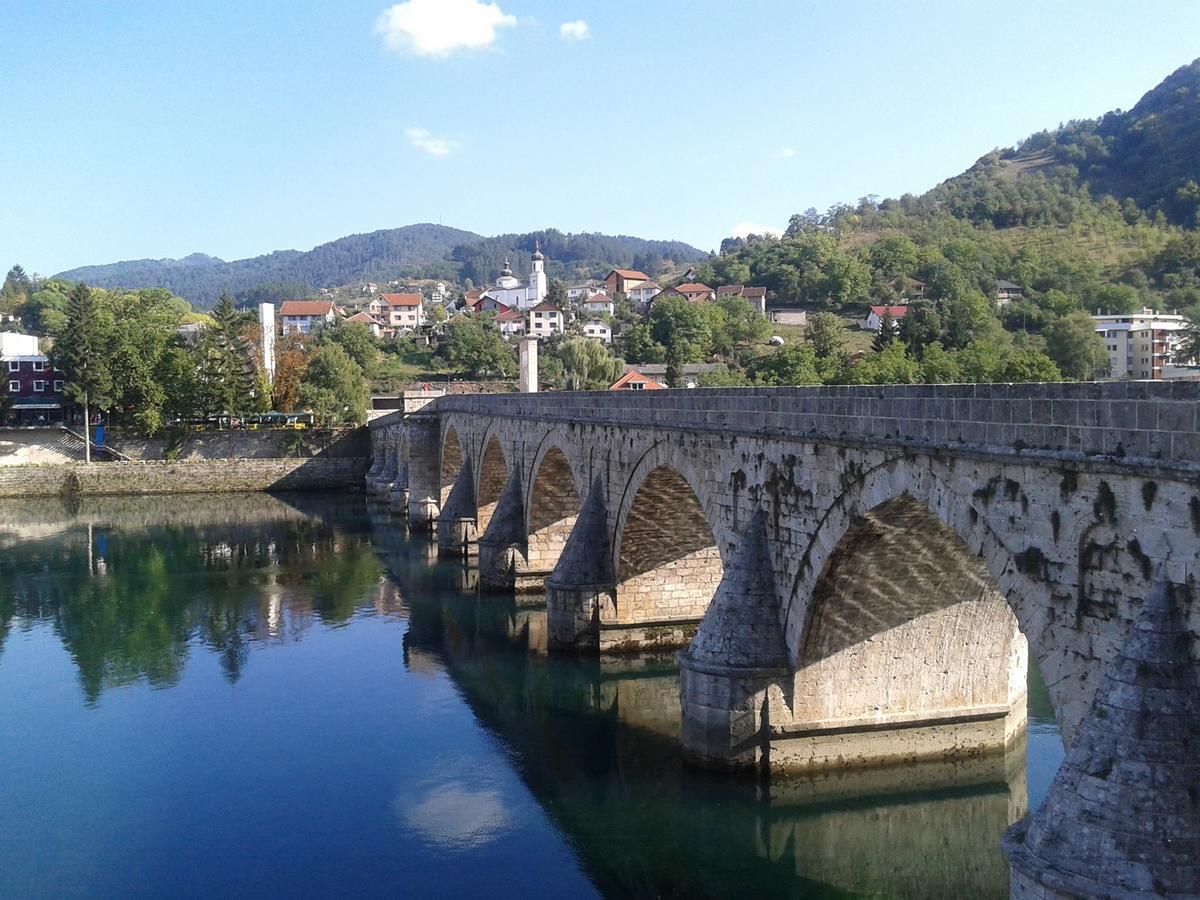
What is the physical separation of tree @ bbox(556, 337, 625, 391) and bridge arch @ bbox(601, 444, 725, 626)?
4166 centimetres

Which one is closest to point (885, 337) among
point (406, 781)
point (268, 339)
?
point (268, 339)

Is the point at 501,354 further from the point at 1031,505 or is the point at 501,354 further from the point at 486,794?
the point at 1031,505

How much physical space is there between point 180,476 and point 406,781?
3876 centimetres

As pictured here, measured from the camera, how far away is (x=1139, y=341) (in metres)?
42.8

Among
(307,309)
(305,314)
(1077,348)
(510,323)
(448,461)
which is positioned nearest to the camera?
(448,461)

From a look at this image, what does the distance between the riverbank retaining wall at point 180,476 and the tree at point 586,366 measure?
14.8m

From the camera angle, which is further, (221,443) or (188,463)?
(221,443)

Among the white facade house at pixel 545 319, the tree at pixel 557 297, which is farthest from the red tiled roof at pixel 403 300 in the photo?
the white facade house at pixel 545 319

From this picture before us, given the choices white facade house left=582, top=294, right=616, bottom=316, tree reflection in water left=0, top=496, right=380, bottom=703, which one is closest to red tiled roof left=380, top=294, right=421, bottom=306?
white facade house left=582, top=294, right=616, bottom=316

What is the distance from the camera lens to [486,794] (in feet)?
44.8

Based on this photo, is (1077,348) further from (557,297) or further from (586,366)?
(557,297)

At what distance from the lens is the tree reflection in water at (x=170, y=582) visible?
71.2ft

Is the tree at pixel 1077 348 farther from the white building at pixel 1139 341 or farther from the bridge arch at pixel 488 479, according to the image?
the bridge arch at pixel 488 479

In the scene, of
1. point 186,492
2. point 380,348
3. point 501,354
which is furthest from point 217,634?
point 380,348
